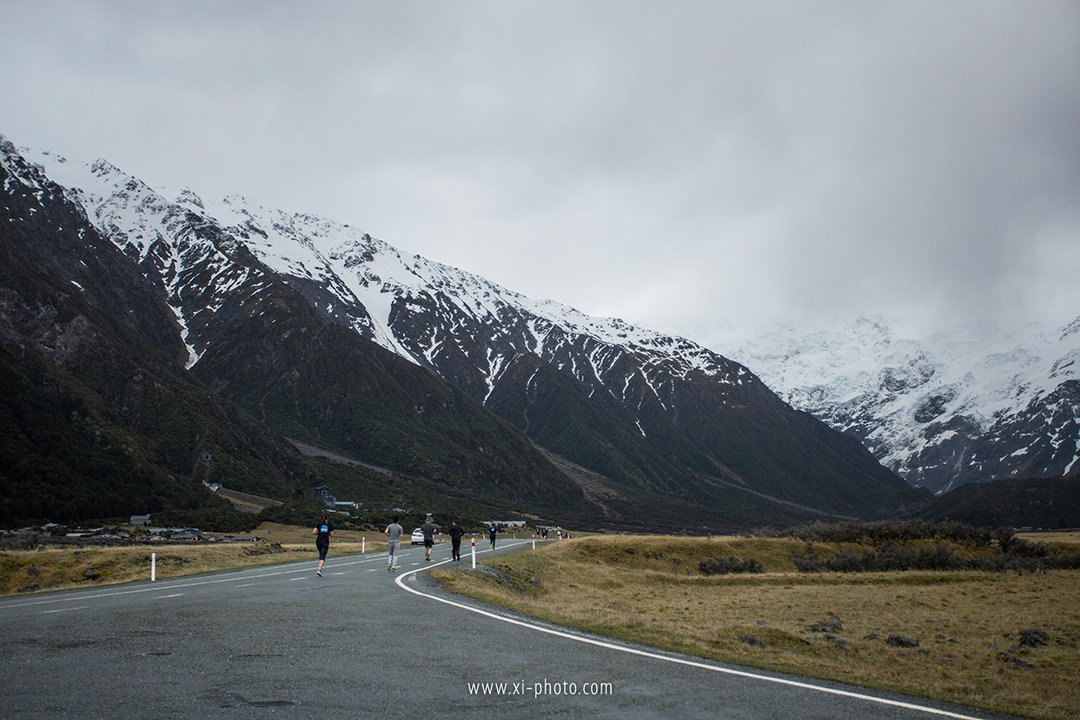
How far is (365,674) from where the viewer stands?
993 centimetres

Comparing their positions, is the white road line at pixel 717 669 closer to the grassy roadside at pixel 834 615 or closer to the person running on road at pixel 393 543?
the grassy roadside at pixel 834 615

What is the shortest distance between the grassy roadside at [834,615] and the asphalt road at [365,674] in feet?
6.21

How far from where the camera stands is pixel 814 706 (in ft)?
29.9

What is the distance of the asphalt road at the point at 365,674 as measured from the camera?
8344mm

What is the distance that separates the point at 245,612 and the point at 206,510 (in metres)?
111

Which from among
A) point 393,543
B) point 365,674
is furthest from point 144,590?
point 365,674

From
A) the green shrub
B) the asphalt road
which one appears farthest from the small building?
the asphalt road

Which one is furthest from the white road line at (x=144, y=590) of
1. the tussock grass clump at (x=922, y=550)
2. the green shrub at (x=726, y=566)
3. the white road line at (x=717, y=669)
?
the tussock grass clump at (x=922, y=550)

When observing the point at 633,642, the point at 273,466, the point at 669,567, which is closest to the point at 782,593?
the point at 669,567

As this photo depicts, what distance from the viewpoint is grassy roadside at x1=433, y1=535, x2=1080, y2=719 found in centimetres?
1350

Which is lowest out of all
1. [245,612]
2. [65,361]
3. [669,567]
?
[669,567]

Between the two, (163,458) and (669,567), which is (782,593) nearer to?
(669,567)

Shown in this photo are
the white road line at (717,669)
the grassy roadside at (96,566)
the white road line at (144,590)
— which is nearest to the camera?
the white road line at (717,669)

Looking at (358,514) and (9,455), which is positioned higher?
(9,455)
